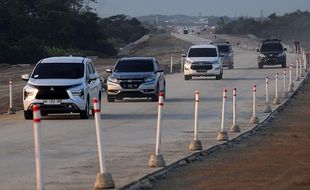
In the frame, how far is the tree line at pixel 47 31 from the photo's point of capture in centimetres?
8094

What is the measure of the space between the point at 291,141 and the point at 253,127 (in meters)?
3.36

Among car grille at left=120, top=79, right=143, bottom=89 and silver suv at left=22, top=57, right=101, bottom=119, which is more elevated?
silver suv at left=22, top=57, right=101, bottom=119

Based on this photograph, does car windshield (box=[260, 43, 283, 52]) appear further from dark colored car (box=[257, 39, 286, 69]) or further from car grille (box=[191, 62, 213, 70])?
car grille (box=[191, 62, 213, 70])

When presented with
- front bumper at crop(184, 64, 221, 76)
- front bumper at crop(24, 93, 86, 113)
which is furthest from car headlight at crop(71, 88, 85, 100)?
front bumper at crop(184, 64, 221, 76)

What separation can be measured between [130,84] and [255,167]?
19.4m

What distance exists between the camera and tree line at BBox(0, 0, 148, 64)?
8094cm

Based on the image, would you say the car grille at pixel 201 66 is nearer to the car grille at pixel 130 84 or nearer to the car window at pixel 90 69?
the car grille at pixel 130 84

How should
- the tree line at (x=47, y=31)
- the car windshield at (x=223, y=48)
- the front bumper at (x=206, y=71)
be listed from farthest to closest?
the tree line at (x=47, y=31) → the car windshield at (x=223, y=48) → the front bumper at (x=206, y=71)

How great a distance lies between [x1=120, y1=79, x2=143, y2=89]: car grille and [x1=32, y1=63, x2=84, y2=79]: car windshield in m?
7.01

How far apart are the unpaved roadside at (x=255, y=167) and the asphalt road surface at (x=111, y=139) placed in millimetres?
633

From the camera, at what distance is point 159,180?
581 inches

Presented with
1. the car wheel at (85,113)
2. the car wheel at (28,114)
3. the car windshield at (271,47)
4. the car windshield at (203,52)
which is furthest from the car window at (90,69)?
the car windshield at (271,47)

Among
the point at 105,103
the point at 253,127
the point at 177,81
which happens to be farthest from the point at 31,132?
the point at 177,81

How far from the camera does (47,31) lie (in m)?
97.7
